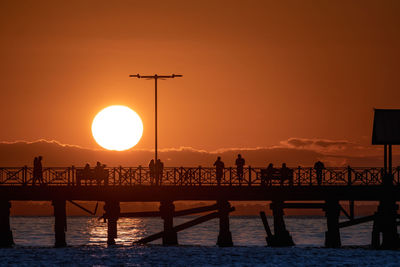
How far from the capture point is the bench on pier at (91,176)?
159 feet

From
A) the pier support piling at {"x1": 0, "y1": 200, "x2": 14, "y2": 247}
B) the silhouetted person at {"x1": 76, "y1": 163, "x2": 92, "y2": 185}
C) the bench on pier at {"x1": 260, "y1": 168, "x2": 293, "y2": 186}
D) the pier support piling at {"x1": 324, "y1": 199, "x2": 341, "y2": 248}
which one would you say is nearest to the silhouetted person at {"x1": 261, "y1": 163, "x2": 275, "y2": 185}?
the bench on pier at {"x1": 260, "y1": 168, "x2": 293, "y2": 186}

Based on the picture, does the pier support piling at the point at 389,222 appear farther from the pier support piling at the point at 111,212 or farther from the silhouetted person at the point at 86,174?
the silhouetted person at the point at 86,174

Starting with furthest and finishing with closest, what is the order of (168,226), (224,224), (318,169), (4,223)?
(4,223) → (168,226) → (224,224) → (318,169)

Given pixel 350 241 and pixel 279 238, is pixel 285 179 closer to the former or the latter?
Result: pixel 279 238

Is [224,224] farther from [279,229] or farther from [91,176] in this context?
[91,176]

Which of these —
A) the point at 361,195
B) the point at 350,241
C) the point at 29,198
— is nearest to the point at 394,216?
the point at 361,195

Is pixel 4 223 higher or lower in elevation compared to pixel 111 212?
lower

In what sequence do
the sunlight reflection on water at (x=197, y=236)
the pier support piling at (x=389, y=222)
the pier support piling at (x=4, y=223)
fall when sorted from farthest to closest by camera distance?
1. the sunlight reflection on water at (x=197, y=236)
2. the pier support piling at (x=4, y=223)
3. the pier support piling at (x=389, y=222)

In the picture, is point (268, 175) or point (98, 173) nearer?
point (268, 175)

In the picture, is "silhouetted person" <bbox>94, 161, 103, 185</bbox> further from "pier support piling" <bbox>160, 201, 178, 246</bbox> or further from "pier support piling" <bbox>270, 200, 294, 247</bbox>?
"pier support piling" <bbox>270, 200, 294, 247</bbox>

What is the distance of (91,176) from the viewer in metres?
48.7

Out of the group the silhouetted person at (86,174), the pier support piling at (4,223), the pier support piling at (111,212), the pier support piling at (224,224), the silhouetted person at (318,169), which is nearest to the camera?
the silhouetted person at (318,169)

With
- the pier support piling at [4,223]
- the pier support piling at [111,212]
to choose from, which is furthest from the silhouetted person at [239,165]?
the pier support piling at [4,223]

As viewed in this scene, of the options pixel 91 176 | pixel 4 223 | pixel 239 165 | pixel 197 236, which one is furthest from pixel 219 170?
A: pixel 197 236
